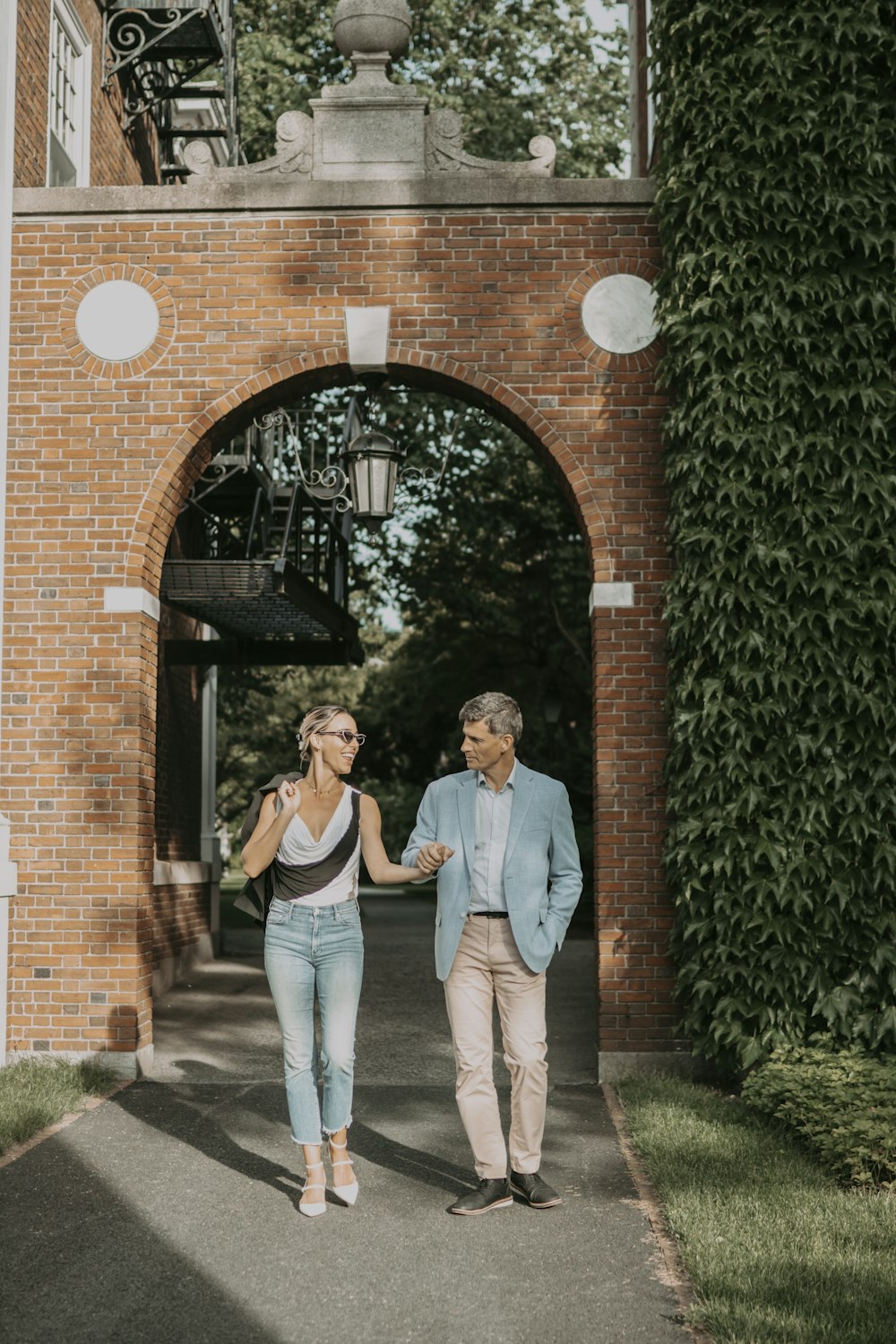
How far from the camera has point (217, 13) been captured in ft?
39.5

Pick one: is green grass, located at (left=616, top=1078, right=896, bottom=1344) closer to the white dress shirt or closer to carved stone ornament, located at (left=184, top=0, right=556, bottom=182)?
the white dress shirt

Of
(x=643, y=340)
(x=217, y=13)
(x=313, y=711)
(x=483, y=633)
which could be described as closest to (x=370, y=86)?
(x=643, y=340)

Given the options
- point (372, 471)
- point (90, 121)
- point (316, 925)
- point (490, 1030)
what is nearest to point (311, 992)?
point (316, 925)

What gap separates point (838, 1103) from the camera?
6.66 meters

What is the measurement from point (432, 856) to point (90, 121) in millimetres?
8592

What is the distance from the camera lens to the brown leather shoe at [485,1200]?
18.8 feet

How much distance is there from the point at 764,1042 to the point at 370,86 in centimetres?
631

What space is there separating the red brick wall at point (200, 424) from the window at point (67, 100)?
85.6 inches

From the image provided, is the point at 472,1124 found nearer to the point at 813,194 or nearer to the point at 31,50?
the point at 813,194

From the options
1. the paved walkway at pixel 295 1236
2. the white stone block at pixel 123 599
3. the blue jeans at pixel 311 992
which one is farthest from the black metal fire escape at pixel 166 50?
the paved walkway at pixel 295 1236

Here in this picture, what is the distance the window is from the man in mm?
6893

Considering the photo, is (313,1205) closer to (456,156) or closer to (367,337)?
(367,337)

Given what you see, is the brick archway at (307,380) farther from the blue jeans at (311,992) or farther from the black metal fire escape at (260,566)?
the blue jeans at (311,992)

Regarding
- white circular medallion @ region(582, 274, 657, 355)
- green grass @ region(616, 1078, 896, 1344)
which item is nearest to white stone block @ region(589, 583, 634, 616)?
white circular medallion @ region(582, 274, 657, 355)
